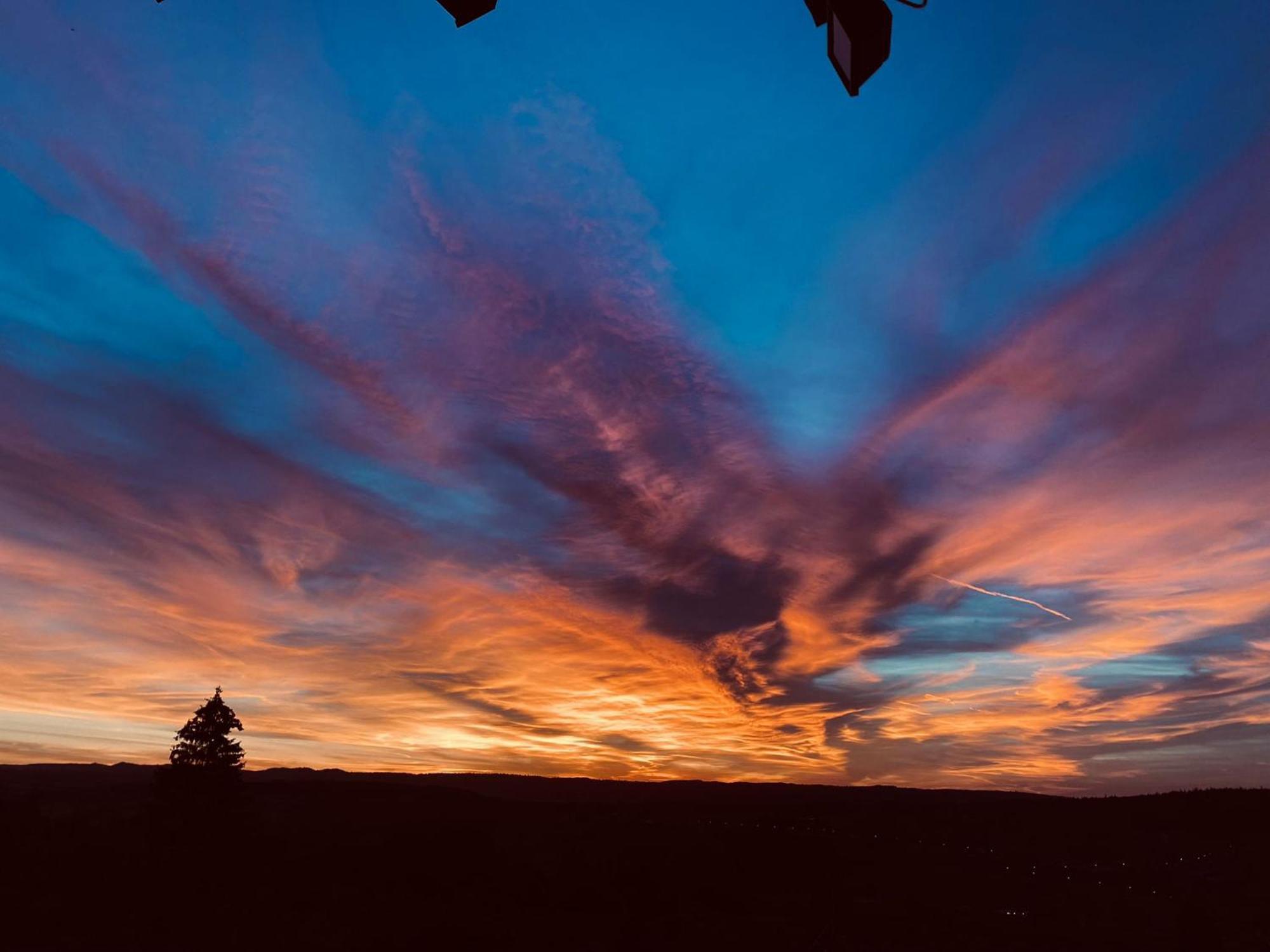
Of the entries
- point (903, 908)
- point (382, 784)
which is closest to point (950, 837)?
point (903, 908)

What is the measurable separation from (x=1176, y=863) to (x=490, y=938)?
61369mm

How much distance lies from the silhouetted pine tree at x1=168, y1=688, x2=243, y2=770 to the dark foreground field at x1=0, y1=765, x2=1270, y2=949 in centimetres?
189

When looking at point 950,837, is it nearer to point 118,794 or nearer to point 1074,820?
point 1074,820

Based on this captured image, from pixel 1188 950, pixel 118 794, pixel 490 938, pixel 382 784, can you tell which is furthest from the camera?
pixel 382 784

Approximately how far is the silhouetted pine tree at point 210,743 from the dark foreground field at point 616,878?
1.89 meters

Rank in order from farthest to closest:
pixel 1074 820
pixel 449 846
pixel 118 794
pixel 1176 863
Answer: pixel 118 794 < pixel 1074 820 < pixel 1176 863 < pixel 449 846

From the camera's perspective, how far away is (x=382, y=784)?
12550cm

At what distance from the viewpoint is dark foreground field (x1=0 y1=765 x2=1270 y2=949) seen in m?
30.6

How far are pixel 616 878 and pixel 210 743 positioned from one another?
2549cm

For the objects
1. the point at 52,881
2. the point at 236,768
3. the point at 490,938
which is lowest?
the point at 490,938

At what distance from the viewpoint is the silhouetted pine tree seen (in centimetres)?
4038

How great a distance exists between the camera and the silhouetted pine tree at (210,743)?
4038 cm

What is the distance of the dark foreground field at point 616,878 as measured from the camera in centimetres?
3059

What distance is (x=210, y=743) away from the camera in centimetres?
4106
